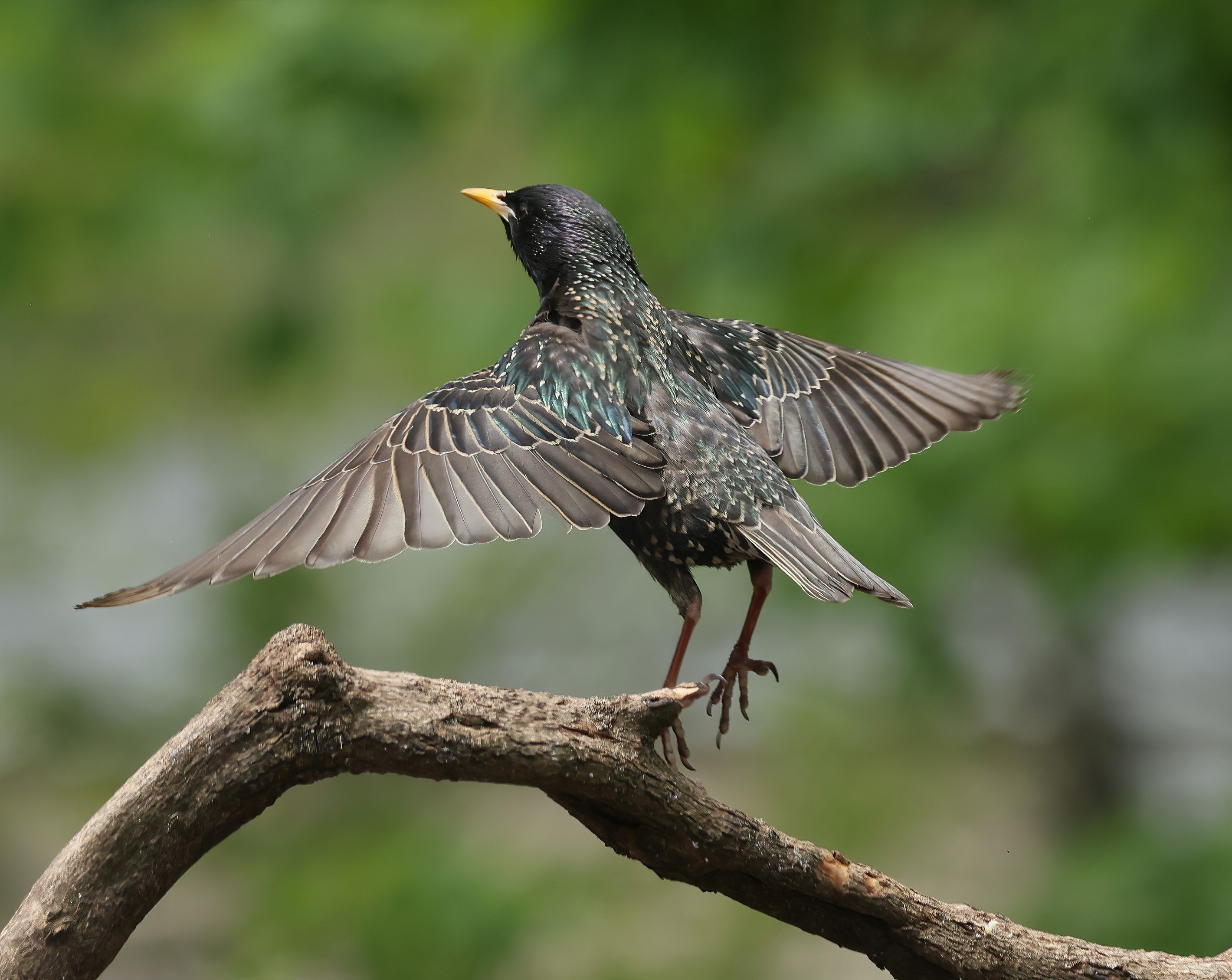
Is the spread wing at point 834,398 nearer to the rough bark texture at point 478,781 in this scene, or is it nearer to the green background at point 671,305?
the green background at point 671,305

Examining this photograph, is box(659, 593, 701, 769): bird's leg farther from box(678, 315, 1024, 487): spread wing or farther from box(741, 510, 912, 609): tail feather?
box(678, 315, 1024, 487): spread wing

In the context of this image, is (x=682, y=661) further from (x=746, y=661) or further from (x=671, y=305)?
(x=671, y=305)

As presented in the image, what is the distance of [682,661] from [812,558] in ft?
1.31

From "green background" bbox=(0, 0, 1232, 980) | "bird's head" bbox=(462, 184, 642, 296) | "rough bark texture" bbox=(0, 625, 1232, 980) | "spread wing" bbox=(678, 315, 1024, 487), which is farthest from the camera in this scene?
"green background" bbox=(0, 0, 1232, 980)

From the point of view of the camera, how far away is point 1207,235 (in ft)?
17.9

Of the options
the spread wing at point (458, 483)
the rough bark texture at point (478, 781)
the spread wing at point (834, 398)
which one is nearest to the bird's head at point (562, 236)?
the spread wing at point (834, 398)

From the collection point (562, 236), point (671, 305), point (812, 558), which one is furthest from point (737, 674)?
point (671, 305)

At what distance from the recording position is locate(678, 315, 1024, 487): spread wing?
4.04 metres

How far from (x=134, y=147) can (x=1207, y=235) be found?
5.09m

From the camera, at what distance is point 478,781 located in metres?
2.65

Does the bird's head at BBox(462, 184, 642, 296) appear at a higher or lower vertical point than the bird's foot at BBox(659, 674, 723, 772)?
higher

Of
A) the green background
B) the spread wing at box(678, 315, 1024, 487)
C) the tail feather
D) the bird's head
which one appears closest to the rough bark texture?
the tail feather

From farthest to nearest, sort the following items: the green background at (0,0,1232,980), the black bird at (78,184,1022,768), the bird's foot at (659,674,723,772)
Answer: the green background at (0,0,1232,980)
the black bird at (78,184,1022,768)
the bird's foot at (659,674,723,772)

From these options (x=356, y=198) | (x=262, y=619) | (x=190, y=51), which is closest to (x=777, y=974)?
(x=262, y=619)
